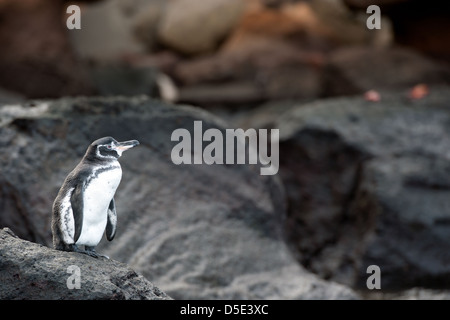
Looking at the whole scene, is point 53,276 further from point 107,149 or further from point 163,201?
point 163,201

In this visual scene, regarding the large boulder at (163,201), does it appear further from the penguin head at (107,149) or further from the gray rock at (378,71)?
the gray rock at (378,71)

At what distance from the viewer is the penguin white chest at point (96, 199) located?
2326mm

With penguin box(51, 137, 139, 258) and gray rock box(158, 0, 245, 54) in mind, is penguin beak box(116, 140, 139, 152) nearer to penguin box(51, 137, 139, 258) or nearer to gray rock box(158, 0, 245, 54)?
penguin box(51, 137, 139, 258)

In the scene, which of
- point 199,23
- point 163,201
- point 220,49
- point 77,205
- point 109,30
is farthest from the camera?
point 109,30

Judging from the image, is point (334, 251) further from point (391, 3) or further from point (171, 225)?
point (391, 3)

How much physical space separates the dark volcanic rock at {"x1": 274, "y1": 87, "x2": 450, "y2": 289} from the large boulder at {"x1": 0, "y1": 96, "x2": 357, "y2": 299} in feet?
4.14

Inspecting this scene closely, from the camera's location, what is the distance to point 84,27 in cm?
1183

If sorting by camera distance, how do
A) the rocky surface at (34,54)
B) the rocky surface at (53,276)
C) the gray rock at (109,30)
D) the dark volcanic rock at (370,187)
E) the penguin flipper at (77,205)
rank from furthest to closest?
1. the gray rock at (109,30)
2. the rocky surface at (34,54)
3. the dark volcanic rock at (370,187)
4. the penguin flipper at (77,205)
5. the rocky surface at (53,276)

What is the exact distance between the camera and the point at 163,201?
149 inches

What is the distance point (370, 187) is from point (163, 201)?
191cm

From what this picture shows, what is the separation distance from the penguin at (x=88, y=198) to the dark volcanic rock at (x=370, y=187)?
117 inches

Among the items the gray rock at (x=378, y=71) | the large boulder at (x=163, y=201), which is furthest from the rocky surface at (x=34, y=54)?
the large boulder at (x=163, y=201)

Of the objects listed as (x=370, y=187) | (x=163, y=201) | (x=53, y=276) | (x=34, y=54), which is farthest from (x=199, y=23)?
(x=53, y=276)

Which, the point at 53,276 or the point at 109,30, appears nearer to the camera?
the point at 53,276
